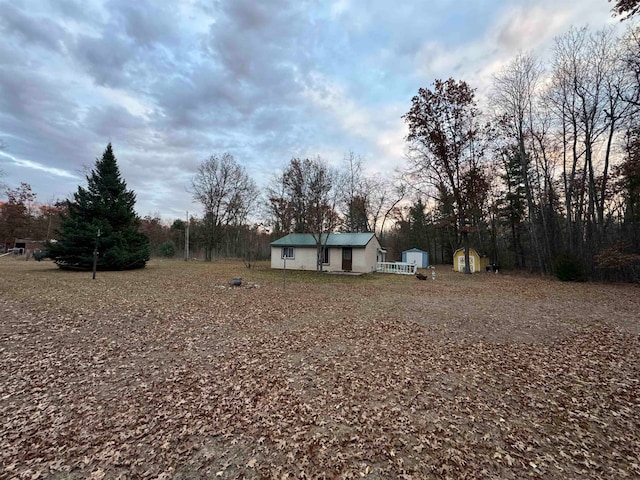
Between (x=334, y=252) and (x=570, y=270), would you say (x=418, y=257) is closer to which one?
(x=334, y=252)

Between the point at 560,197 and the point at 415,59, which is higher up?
the point at 415,59

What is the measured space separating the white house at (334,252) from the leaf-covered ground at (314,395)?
12.8 meters

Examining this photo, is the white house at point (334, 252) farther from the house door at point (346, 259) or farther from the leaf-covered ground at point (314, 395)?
the leaf-covered ground at point (314, 395)

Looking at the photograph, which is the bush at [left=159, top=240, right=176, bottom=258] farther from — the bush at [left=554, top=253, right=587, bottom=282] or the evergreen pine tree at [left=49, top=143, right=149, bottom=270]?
the bush at [left=554, top=253, right=587, bottom=282]

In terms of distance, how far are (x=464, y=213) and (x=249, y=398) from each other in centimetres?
1986

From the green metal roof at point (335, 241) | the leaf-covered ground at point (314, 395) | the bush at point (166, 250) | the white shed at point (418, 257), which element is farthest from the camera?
the bush at point (166, 250)

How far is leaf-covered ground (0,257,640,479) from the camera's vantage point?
2.60m

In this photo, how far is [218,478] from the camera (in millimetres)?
2395

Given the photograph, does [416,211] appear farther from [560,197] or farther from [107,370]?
[107,370]

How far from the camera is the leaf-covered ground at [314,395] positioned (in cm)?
260

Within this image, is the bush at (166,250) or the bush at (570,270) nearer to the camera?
the bush at (570,270)

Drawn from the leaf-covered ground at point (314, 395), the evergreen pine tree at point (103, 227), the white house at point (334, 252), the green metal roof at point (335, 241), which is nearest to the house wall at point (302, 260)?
the white house at point (334, 252)

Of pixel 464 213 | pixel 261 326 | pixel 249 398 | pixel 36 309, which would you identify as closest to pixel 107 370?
pixel 249 398

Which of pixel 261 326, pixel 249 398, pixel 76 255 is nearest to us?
pixel 249 398
